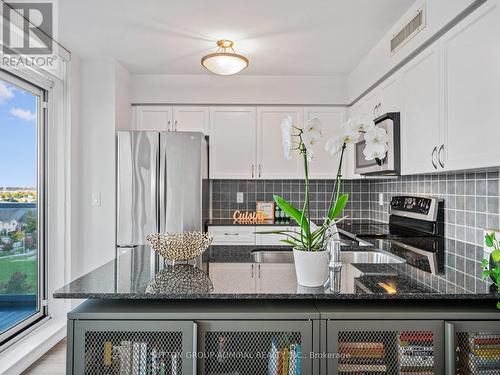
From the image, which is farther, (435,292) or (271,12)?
(271,12)

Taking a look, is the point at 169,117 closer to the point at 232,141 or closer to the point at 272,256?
the point at 232,141

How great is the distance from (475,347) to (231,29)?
8.25 feet

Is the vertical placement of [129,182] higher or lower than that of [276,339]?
Result: higher

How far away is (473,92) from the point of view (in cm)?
166

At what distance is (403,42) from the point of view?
2.40 metres

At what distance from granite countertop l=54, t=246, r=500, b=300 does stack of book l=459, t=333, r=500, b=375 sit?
0.15 m

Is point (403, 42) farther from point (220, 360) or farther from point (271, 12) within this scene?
point (220, 360)

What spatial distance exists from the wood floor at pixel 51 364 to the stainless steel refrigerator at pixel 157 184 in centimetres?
101

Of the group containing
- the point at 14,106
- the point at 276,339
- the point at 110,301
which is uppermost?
the point at 14,106

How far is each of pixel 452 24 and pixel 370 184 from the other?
95.9 inches

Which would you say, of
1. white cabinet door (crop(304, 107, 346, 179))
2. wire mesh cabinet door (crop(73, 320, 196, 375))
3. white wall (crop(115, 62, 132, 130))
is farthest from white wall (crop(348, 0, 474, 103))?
white wall (crop(115, 62, 132, 130))

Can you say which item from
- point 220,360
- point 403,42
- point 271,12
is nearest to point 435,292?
point 220,360

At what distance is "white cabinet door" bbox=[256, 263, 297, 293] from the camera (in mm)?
1229

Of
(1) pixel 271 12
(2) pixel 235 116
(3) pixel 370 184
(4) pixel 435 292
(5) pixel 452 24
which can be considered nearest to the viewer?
(4) pixel 435 292
